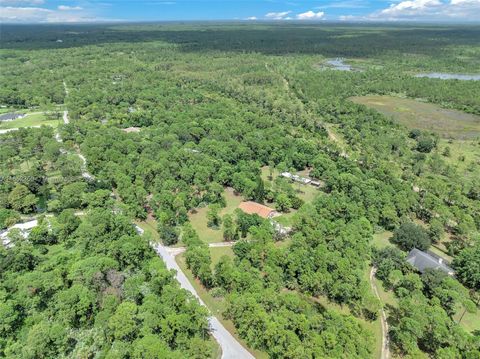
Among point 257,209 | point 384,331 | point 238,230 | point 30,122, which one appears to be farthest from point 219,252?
point 30,122

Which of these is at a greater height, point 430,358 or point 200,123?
point 200,123

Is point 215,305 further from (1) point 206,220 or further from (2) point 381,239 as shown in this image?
(2) point 381,239

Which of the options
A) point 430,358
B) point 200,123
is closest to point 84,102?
point 200,123

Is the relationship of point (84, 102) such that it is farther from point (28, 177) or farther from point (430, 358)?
point (430, 358)

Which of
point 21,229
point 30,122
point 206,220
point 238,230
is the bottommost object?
point 206,220

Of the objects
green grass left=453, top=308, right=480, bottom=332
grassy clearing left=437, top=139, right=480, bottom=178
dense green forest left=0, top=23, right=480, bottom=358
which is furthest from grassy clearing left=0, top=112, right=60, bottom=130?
grassy clearing left=437, top=139, right=480, bottom=178

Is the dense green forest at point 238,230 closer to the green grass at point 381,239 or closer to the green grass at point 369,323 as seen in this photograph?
the green grass at point 369,323

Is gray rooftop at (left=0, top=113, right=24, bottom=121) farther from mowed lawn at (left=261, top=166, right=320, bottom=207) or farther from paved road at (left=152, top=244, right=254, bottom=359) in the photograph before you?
paved road at (left=152, top=244, right=254, bottom=359)

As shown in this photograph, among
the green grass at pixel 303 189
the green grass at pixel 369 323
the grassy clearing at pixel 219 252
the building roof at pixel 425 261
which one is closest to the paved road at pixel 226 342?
the grassy clearing at pixel 219 252
